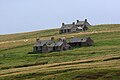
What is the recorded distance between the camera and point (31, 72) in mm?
74500

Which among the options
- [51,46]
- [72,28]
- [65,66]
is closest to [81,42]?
[51,46]

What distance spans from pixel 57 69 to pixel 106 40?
49837 millimetres

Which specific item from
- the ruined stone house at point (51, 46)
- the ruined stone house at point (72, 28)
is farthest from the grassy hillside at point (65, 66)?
the ruined stone house at point (72, 28)

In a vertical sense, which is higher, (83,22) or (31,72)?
(83,22)

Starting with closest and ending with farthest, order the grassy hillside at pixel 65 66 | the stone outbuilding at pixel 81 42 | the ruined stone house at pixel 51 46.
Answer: the grassy hillside at pixel 65 66, the ruined stone house at pixel 51 46, the stone outbuilding at pixel 81 42

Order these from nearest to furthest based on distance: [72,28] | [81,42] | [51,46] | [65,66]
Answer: [65,66], [51,46], [81,42], [72,28]

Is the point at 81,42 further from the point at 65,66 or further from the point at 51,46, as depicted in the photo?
the point at 65,66

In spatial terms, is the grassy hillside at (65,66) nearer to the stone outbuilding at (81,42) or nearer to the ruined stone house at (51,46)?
the stone outbuilding at (81,42)

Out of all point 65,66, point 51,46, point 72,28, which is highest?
point 72,28

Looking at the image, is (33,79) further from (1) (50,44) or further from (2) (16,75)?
(1) (50,44)

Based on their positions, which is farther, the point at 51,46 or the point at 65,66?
the point at 51,46

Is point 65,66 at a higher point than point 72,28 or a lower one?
lower

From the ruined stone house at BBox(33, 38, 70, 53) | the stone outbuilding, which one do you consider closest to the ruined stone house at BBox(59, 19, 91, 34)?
the stone outbuilding

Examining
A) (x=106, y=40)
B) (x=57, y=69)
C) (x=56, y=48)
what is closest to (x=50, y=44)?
(x=56, y=48)
